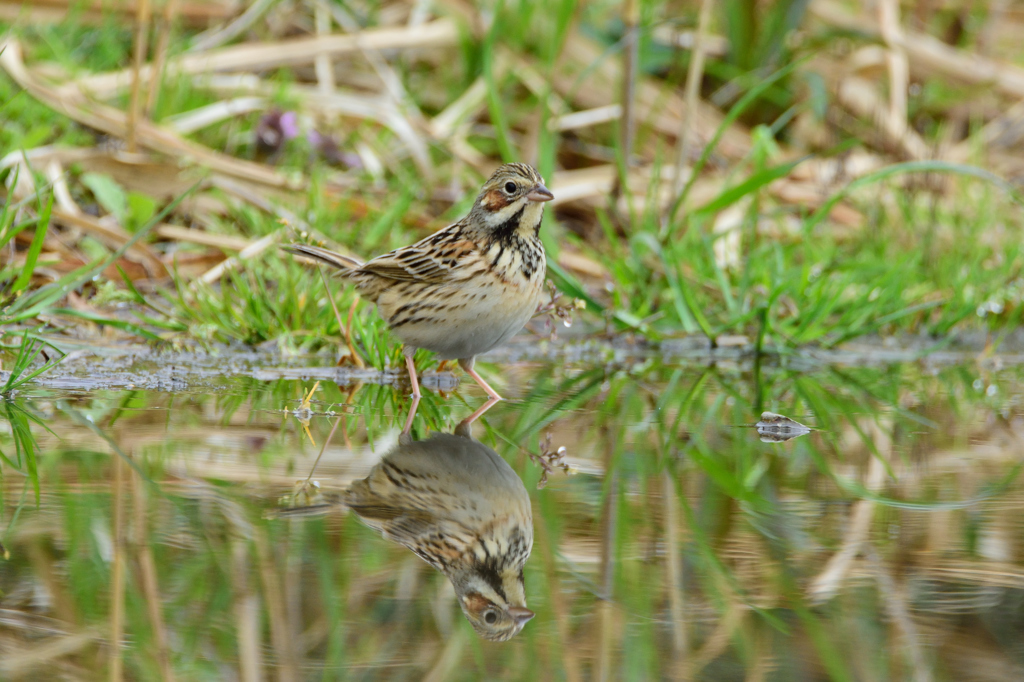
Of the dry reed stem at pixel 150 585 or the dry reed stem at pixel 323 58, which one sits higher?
the dry reed stem at pixel 323 58

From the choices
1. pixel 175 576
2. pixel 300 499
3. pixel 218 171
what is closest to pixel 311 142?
pixel 218 171

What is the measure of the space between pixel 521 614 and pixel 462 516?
558 mm

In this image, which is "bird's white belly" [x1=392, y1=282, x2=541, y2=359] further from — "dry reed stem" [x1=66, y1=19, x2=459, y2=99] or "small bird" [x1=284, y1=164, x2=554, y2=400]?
"dry reed stem" [x1=66, y1=19, x2=459, y2=99]

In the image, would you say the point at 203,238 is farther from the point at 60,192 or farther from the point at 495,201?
the point at 495,201

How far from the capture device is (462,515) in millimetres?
2584

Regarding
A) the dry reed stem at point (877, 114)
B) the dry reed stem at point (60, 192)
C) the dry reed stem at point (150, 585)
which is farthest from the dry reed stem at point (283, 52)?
the dry reed stem at point (150, 585)

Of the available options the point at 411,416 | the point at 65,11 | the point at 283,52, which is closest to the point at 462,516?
the point at 411,416

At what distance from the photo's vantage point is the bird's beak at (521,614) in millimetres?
2006

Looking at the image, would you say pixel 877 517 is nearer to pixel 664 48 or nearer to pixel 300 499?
pixel 300 499

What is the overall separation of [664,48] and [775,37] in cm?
87

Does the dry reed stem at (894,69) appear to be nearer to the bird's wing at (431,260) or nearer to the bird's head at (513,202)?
the bird's head at (513,202)

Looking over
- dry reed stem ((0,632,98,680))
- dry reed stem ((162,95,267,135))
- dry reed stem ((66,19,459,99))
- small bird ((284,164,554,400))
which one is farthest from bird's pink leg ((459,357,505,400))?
dry reed stem ((66,19,459,99))

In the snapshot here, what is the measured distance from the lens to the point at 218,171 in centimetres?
650

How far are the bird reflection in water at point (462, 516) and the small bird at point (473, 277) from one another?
701 millimetres
